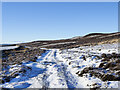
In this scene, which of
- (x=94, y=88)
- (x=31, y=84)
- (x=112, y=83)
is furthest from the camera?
(x=31, y=84)

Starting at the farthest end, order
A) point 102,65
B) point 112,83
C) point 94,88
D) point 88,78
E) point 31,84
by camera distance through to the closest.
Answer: point 102,65
point 88,78
point 31,84
point 112,83
point 94,88

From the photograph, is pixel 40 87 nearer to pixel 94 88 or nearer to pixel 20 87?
pixel 20 87

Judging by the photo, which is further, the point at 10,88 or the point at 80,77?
the point at 80,77

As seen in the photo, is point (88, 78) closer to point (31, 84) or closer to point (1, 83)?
point (31, 84)

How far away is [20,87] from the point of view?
695cm

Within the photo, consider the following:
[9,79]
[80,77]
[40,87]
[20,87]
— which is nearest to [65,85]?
[40,87]

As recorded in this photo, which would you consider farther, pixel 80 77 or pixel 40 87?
pixel 80 77

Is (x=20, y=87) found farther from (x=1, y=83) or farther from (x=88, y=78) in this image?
(x=88, y=78)

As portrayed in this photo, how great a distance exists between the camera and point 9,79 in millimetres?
8359

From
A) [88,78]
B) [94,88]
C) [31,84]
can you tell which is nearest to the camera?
[94,88]

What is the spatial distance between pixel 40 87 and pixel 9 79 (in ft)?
9.65

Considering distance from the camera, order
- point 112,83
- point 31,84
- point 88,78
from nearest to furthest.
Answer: point 112,83, point 31,84, point 88,78

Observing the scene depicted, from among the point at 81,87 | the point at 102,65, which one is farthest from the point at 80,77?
the point at 102,65

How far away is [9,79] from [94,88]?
569 centimetres
